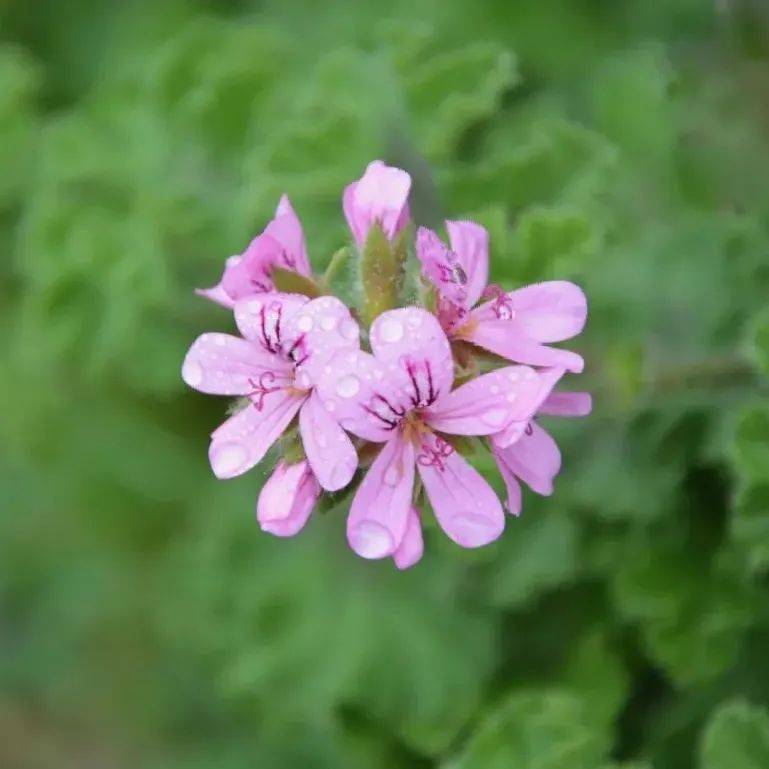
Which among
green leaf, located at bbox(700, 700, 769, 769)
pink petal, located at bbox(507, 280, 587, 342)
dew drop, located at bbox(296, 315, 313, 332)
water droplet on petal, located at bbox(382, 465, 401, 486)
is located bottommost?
green leaf, located at bbox(700, 700, 769, 769)

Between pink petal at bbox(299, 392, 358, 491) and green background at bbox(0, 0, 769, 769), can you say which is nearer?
pink petal at bbox(299, 392, 358, 491)

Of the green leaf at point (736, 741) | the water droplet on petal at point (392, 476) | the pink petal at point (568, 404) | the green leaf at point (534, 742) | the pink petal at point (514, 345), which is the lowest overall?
the green leaf at point (534, 742)

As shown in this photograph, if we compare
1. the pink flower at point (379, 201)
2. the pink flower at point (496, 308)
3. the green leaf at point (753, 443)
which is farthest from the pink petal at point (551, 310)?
the green leaf at point (753, 443)

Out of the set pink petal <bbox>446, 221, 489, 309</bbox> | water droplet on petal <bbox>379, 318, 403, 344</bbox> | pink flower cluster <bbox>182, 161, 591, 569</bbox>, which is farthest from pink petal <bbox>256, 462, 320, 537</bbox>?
pink petal <bbox>446, 221, 489, 309</bbox>

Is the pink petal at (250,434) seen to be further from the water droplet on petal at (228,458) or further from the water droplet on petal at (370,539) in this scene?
the water droplet on petal at (370,539)

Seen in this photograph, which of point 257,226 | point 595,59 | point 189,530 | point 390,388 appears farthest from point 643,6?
point 390,388

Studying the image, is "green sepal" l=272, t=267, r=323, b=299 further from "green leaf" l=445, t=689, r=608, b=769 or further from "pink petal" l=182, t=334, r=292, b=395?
"green leaf" l=445, t=689, r=608, b=769

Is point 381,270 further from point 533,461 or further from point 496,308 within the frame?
point 533,461

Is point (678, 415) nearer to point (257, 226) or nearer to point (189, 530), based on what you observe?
point (257, 226)
